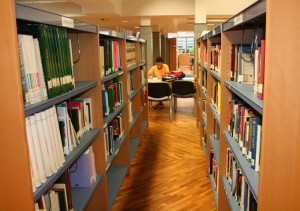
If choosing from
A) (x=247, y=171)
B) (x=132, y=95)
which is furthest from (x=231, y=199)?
(x=132, y=95)

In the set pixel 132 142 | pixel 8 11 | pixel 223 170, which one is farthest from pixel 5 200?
pixel 132 142

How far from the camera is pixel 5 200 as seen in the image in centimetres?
121

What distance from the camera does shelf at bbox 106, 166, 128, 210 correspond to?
2795mm

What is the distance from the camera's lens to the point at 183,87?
21.2 feet

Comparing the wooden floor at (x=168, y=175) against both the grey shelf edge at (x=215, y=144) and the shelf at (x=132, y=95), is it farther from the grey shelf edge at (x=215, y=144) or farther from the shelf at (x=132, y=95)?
the shelf at (x=132, y=95)

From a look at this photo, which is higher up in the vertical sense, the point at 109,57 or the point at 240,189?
the point at 109,57

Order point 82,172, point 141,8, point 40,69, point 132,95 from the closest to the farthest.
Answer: point 40,69 → point 82,172 → point 132,95 → point 141,8

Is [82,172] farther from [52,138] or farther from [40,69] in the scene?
[40,69]

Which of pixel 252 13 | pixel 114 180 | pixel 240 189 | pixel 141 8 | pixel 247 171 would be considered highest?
pixel 141 8

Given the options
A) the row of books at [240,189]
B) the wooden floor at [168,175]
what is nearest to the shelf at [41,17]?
the row of books at [240,189]

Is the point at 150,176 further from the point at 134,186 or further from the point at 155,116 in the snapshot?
Answer: the point at 155,116

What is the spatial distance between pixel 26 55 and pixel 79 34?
1.01 metres

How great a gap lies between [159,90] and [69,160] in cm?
475

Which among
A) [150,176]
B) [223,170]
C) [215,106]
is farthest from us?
[150,176]
